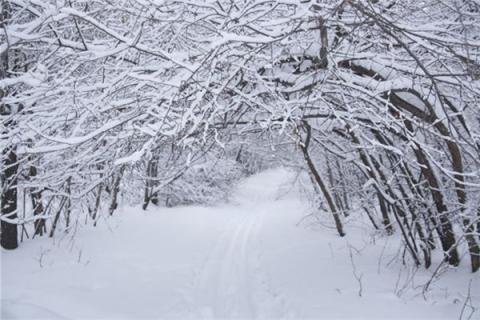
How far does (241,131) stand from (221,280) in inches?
145

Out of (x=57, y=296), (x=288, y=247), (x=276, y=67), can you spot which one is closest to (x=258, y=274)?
(x=288, y=247)

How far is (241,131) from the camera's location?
5.11 m

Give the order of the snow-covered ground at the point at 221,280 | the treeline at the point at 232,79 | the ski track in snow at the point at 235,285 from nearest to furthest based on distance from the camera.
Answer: the treeline at the point at 232,79
the snow-covered ground at the point at 221,280
the ski track in snow at the point at 235,285

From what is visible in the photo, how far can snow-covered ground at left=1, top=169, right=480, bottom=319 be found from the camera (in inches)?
201

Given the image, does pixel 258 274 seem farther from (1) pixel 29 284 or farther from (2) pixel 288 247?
(1) pixel 29 284

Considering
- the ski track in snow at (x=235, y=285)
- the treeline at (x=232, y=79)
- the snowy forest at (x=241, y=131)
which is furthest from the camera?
the ski track in snow at (x=235, y=285)

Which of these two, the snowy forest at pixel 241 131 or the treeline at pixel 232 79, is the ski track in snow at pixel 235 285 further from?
the treeline at pixel 232 79

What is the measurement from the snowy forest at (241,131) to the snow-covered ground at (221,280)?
0.15ft

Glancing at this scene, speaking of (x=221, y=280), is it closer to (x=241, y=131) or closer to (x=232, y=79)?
(x=241, y=131)

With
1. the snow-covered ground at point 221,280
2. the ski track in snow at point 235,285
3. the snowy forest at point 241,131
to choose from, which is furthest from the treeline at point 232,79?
the ski track in snow at point 235,285

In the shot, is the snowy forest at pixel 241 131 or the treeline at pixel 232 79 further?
the snowy forest at pixel 241 131

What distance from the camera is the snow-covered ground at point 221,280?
5113mm

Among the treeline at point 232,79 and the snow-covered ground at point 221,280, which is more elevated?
the treeline at point 232,79

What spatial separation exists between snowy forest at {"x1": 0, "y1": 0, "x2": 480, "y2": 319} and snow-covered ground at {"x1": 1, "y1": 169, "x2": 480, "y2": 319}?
1.8 inches
